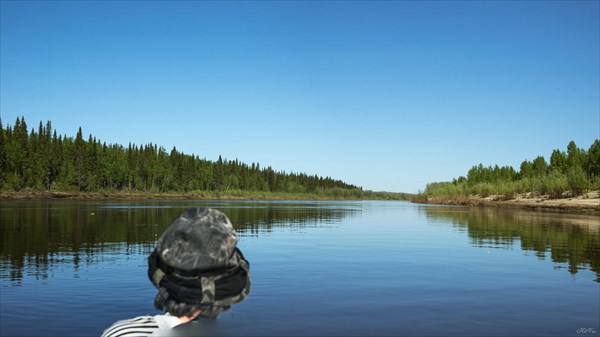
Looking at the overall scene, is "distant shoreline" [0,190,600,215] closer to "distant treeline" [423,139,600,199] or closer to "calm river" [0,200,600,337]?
"distant treeline" [423,139,600,199]

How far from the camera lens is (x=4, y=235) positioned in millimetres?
30016

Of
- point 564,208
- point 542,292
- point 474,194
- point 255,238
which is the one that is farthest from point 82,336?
point 474,194

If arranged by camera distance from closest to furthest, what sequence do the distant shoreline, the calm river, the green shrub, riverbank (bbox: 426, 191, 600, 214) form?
the calm river < riverbank (bbox: 426, 191, 600, 214) < the distant shoreline < the green shrub

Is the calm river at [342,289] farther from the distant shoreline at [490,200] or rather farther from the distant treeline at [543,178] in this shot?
the distant treeline at [543,178]

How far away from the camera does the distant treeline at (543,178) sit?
8271 cm

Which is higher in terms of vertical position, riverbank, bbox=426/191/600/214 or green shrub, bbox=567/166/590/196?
green shrub, bbox=567/166/590/196

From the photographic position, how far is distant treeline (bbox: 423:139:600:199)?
82.7 meters

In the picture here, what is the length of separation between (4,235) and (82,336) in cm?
2440

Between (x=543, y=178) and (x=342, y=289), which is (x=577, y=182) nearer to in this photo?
(x=543, y=178)

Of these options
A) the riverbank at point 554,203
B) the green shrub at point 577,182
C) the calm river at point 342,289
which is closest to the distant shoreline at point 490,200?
the riverbank at point 554,203

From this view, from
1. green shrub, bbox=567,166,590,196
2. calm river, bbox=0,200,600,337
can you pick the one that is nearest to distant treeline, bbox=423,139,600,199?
green shrub, bbox=567,166,590,196

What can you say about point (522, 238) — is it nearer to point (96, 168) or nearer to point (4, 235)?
point (4, 235)

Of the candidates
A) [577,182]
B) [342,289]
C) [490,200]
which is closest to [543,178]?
[577,182]

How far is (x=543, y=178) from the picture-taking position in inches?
3644
